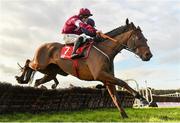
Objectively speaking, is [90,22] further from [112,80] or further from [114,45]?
[112,80]

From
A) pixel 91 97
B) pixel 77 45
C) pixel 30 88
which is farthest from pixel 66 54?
pixel 91 97

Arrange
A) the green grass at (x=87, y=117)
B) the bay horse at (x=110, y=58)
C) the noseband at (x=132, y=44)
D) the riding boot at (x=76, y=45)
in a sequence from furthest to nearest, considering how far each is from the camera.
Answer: the riding boot at (x=76, y=45), the noseband at (x=132, y=44), the bay horse at (x=110, y=58), the green grass at (x=87, y=117)

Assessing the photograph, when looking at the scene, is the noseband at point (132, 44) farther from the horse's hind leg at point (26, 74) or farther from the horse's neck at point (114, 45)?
the horse's hind leg at point (26, 74)

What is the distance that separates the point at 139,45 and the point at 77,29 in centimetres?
184

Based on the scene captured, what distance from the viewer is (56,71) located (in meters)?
12.0

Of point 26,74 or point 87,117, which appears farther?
point 26,74

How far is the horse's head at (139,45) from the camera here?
31.8 ft

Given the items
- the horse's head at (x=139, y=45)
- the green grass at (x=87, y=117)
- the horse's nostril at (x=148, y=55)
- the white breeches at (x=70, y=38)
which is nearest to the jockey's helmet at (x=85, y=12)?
the white breeches at (x=70, y=38)

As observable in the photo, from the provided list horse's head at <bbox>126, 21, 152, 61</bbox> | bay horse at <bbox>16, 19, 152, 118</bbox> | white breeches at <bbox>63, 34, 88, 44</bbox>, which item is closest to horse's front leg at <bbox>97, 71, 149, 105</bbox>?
bay horse at <bbox>16, 19, 152, 118</bbox>

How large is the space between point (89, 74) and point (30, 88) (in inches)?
64.9

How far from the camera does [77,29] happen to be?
10531 mm

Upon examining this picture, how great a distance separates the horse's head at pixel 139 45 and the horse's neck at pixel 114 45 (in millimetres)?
129

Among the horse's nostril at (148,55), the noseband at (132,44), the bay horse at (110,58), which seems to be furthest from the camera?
the noseband at (132,44)

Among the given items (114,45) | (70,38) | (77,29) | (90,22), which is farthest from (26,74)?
(114,45)
